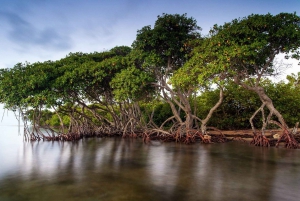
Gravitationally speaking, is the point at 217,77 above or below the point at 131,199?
above

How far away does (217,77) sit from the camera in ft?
35.6

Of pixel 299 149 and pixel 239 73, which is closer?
pixel 299 149

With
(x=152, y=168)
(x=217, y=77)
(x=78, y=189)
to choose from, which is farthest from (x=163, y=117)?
(x=78, y=189)

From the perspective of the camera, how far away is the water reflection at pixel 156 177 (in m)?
5.02

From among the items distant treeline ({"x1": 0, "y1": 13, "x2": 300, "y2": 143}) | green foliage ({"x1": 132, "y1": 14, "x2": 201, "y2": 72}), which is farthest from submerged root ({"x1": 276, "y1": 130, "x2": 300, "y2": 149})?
green foliage ({"x1": 132, "y1": 14, "x2": 201, "y2": 72})

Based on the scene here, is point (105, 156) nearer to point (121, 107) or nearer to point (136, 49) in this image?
point (136, 49)

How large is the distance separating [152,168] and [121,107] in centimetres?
1095

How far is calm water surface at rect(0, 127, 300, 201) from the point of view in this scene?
5012 mm

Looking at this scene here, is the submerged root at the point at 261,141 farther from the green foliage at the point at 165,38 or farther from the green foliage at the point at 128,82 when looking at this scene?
the green foliage at the point at 128,82

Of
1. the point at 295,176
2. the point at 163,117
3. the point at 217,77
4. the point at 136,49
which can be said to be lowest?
the point at 295,176

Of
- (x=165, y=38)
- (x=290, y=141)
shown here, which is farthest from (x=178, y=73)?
(x=290, y=141)

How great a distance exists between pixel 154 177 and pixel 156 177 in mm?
52

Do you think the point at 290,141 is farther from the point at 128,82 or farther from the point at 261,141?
the point at 128,82

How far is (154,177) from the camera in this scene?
6.40 metres
